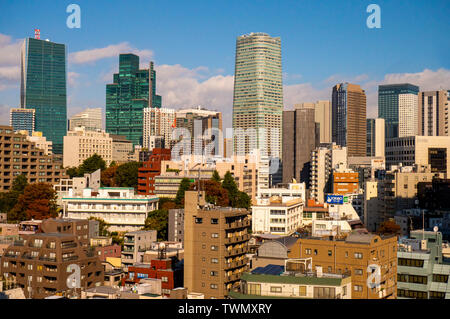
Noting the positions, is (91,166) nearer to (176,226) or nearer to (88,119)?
(176,226)

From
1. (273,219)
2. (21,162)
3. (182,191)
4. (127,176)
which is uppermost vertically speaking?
(21,162)

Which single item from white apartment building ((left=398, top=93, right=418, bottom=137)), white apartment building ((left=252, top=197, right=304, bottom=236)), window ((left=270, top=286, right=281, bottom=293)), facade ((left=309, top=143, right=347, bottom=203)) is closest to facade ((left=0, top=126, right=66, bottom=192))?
white apartment building ((left=252, top=197, right=304, bottom=236))

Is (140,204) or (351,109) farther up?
(351,109)

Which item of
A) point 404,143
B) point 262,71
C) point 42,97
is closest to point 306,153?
point 404,143

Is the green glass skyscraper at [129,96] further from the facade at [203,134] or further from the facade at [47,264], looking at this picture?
the facade at [47,264]

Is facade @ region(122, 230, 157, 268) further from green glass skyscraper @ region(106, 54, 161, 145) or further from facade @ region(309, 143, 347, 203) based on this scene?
green glass skyscraper @ region(106, 54, 161, 145)

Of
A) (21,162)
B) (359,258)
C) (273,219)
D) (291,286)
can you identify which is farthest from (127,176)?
(291,286)

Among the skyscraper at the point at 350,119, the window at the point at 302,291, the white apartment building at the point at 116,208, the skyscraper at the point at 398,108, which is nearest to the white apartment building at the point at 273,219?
the white apartment building at the point at 116,208
